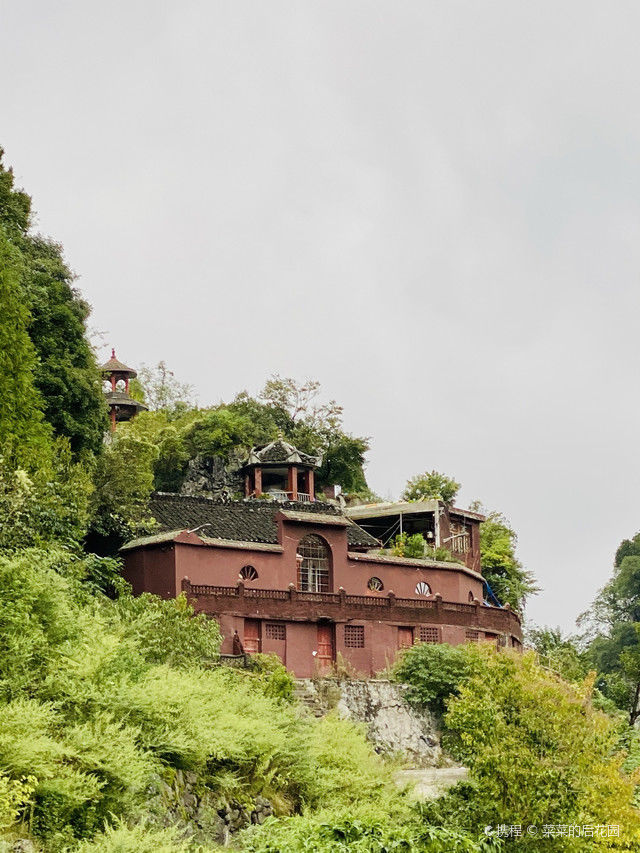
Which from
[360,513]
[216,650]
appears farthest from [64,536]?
[360,513]

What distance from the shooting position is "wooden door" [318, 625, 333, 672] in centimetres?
3759

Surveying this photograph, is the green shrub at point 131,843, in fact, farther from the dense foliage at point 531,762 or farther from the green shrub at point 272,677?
the green shrub at point 272,677

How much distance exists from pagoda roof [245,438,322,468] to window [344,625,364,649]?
1683 cm

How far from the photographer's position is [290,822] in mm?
20844

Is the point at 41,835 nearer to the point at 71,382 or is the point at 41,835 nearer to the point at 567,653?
the point at 71,382

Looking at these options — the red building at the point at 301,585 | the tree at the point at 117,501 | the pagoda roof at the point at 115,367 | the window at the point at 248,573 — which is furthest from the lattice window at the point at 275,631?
the pagoda roof at the point at 115,367

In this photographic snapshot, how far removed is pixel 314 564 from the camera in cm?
3956

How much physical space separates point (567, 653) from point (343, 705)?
18.1 m

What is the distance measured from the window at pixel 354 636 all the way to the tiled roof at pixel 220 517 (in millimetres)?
3353

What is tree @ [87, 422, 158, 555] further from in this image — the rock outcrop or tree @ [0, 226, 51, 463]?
the rock outcrop

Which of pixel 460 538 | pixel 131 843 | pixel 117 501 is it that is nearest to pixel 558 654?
pixel 460 538

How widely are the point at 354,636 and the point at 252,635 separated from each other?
3.50 metres

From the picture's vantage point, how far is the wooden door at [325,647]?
3759 cm

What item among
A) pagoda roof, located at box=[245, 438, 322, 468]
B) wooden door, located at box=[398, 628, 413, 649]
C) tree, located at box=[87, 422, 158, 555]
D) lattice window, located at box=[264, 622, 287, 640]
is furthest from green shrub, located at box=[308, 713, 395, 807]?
pagoda roof, located at box=[245, 438, 322, 468]
